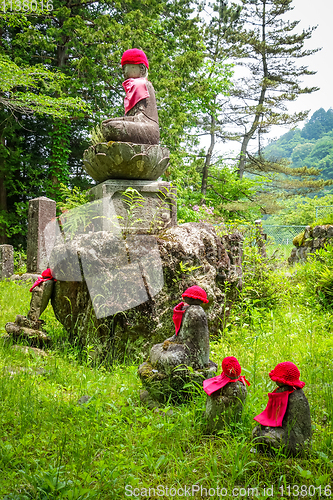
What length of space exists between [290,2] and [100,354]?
18.4 m

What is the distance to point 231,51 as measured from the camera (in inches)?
655

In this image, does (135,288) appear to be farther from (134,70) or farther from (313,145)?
(313,145)

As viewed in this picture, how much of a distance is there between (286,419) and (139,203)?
9.45 ft

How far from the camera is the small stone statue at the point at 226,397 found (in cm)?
191

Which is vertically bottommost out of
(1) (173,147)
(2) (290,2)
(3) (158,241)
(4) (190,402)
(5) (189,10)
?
(4) (190,402)

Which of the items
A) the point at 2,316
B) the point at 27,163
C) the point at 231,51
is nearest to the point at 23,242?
the point at 27,163

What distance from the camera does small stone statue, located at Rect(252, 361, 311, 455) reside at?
1669 millimetres

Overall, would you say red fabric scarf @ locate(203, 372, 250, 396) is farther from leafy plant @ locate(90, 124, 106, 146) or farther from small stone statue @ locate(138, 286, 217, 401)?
leafy plant @ locate(90, 124, 106, 146)

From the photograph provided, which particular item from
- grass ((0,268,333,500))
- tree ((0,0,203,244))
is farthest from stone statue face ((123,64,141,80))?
tree ((0,0,203,244))

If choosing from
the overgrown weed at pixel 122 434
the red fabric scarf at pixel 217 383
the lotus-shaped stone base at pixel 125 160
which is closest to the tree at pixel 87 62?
the lotus-shaped stone base at pixel 125 160

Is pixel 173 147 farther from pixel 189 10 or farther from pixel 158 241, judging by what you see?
pixel 158 241

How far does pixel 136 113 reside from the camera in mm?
4277

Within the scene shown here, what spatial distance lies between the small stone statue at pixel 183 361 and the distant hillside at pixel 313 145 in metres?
30.7

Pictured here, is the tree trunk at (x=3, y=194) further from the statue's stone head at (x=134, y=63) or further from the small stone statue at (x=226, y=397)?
the small stone statue at (x=226, y=397)
